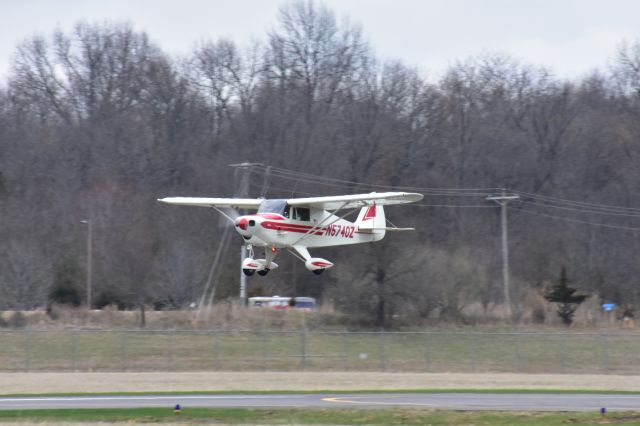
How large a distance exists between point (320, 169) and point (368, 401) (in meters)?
43.8

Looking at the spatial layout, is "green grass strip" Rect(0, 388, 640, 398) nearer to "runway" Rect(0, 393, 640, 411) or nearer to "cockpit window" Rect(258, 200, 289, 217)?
"runway" Rect(0, 393, 640, 411)

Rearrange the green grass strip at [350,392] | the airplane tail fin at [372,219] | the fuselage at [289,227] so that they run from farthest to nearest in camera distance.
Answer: the green grass strip at [350,392] < the airplane tail fin at [372,219] < the fuselage at [289,227]

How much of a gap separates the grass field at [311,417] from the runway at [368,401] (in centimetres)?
179

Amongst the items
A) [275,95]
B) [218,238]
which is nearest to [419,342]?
[218,238]

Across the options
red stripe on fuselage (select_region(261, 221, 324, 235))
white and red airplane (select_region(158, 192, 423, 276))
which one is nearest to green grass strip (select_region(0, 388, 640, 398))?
white and red airplane (select_region(158, 192, 423, 276))

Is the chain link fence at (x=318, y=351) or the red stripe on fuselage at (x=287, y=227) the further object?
the chain link fence at (x=318, y=351)

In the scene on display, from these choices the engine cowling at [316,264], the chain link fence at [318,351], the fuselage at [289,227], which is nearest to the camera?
the fuselage at [289,227]

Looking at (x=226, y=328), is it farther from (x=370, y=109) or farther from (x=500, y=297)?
(x=370, y=109)

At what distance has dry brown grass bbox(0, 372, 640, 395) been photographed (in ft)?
167

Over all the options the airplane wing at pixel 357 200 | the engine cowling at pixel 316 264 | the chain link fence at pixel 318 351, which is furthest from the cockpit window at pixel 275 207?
the chain link fence at pixel 318 351

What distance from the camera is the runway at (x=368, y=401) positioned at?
A: 4266 centimetres

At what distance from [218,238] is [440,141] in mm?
28754

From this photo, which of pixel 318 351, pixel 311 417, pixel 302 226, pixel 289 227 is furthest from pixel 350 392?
pixel 318 351

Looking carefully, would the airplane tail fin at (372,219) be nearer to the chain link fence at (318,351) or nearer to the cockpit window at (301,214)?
the cockpit window at (301,214)
